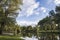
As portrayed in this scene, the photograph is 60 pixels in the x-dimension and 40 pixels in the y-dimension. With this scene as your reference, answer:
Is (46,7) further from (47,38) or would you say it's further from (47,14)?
(47,38)

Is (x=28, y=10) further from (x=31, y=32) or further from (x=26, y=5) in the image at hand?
(x=31, y=32)

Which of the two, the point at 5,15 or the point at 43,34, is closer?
the point at 5,15

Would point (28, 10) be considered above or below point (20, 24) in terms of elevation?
above

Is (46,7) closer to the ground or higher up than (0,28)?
higher up

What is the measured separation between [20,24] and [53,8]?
3.28 ft

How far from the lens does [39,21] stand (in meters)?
5.71

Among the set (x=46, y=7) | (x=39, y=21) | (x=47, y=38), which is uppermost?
(x=46, y=7)

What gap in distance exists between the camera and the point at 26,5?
5.66 m

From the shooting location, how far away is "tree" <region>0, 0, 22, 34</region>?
5.55 meters

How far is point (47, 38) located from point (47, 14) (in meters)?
0.72

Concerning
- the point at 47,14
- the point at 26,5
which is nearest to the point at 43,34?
the point at 47,14

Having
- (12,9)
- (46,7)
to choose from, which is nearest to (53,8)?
(46,7)

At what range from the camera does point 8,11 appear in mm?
5637

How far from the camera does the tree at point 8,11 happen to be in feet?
18.2
